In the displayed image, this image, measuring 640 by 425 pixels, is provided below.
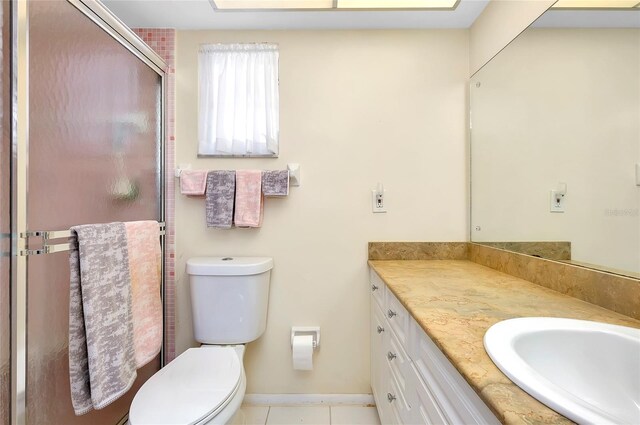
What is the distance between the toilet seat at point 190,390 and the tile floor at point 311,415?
0.54m

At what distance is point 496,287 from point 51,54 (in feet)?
5.88

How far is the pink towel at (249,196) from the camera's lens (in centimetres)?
143

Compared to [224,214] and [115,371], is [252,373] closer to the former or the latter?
[115,371]

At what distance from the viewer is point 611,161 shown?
819 mm

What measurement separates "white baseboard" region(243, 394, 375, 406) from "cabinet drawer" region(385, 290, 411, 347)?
2.36 ft

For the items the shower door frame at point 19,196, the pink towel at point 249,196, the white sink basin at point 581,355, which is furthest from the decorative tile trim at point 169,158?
the white sink basin at point 581,355

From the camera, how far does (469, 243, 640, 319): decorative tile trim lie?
0.76 metres

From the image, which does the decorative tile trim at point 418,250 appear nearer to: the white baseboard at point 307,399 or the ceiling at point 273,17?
the white baseboard at point 307,399

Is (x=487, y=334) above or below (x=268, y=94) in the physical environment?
below

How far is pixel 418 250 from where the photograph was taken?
1525mm

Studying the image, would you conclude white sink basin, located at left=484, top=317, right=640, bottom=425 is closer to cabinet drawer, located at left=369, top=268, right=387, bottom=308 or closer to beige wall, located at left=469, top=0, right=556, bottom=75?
cabinet drawer, located at left=369, top=268, right=387, bottom=308

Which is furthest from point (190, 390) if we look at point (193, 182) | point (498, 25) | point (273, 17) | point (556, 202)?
point (498, 25)

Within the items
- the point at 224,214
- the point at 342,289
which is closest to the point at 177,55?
the point at 224,214

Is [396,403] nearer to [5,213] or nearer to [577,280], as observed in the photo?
[577,280]
